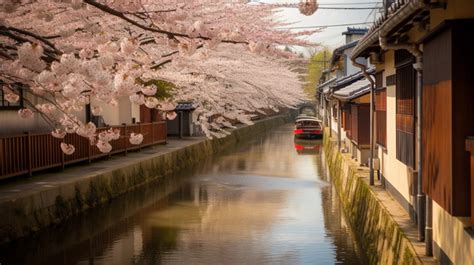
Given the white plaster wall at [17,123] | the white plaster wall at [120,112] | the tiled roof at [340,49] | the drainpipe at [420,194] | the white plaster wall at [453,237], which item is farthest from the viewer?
the tiled roof at [340,49]

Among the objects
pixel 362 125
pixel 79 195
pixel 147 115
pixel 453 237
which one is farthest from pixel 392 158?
pixel 147 115

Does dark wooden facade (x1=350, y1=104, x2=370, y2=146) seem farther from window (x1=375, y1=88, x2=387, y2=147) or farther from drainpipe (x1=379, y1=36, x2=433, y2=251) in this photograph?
drainpipe (x1=379, y1=36, x2=433, y2=251)

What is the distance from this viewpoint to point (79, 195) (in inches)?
606

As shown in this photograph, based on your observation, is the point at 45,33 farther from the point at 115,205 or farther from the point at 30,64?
the point at 115,205

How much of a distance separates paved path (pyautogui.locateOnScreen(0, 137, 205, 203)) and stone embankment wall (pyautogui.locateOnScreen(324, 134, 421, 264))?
23.5 feet

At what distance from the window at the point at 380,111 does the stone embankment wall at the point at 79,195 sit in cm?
776


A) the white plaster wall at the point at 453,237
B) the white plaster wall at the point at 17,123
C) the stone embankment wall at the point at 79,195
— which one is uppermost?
the white plaster wall at the point at 17,123

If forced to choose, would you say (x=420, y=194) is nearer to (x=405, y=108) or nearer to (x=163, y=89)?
(x=405, y=108)

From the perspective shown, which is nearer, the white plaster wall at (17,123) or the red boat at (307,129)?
the white plaster wall at (17,123)

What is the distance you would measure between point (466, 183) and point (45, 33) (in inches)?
216

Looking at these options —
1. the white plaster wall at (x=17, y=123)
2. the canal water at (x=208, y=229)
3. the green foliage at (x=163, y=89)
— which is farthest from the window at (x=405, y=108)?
the green foliage at (x=163, y=89)

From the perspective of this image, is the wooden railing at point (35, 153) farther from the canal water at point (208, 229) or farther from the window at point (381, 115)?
the window at point (381, 115)

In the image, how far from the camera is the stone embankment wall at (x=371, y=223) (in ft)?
26.5

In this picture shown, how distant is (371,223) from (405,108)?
8.09 feet
